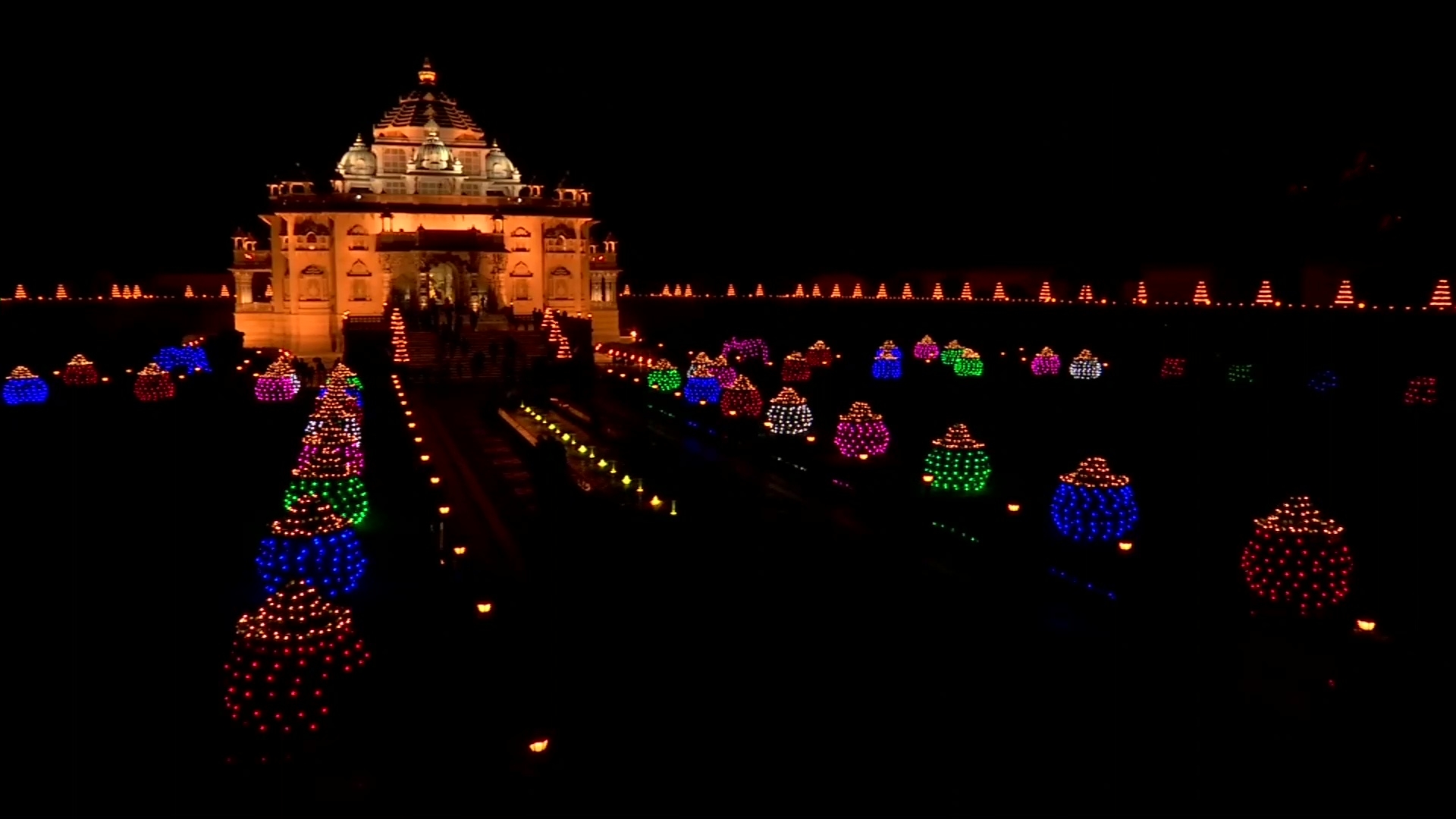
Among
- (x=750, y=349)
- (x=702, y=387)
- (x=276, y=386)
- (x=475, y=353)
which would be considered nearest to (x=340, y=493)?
(x=702, y=387)

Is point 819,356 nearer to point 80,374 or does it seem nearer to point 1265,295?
point 1265,295

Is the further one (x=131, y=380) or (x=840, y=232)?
(x=840, y=232)

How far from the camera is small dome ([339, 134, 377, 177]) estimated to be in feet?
132

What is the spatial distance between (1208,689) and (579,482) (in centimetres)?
825

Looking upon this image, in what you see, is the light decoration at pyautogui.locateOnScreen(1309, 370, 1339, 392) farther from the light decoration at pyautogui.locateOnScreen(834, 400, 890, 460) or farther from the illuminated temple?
the illuminated temple

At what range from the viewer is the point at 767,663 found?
7.79m

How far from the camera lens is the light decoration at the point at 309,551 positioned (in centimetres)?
890

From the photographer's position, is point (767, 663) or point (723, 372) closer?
point (767, 663)

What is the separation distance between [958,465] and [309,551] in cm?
757

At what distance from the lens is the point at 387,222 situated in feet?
125

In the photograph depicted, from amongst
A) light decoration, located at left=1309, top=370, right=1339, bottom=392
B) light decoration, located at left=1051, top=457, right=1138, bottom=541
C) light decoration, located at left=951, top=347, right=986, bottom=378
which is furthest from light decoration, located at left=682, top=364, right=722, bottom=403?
light decoration, located at left=1309, top=370, right=1339, bottom=392

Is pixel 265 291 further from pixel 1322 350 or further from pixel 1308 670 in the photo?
pixel 1308 670

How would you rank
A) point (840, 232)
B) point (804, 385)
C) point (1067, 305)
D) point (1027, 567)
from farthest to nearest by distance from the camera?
1. point (840, 232)
2. point (1067, 305)
3. point (804, 385)
4. point (1027, 567)

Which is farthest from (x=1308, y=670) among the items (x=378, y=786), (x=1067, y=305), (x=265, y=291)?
(x=265, y=291)
